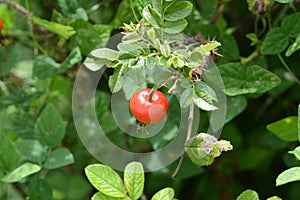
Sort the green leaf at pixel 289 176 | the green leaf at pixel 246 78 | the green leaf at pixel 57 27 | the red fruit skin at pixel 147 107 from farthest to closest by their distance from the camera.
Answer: the green leaf at pixel 57 27
the green leaf at pixel 246 78
the red fruit skin at pixel 147 107
the green leaf at pixel 289 176

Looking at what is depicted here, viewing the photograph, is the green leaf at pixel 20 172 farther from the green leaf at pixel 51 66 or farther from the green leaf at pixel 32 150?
the green leaf at pixel 51 66

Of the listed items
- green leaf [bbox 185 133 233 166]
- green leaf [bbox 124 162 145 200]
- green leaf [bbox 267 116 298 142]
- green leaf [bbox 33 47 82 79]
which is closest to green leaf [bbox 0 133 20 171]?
green leaf [bbox 33 47 82 79]

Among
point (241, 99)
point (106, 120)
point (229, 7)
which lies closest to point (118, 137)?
point (106, 120)

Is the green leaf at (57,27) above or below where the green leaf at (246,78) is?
above

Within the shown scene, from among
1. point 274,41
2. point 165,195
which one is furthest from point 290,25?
point 165,195

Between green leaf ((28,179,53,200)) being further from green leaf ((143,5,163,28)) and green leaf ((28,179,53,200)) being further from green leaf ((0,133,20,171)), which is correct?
green leaf ((143,5,163,28))

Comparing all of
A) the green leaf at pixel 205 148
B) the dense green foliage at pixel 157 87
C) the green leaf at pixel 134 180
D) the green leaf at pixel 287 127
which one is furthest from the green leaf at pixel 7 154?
the green leaf at pixel 287 127
